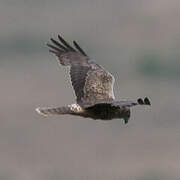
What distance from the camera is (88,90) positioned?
14688 millimetres

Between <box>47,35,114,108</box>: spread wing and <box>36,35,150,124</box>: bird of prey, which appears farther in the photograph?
<box>47,35,114,108</box>: spread wing

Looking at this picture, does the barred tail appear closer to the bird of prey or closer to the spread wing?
the bird of prey

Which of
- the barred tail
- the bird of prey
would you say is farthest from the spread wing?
the barred tail

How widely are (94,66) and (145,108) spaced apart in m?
19.2

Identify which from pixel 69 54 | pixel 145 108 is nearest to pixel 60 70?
pixel 145 108

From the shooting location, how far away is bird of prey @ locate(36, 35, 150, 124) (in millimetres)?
13797

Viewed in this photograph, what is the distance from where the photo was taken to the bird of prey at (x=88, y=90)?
45.3 ft

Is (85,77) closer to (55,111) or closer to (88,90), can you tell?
(88,90)

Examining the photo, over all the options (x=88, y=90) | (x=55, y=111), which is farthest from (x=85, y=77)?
(x=55, y=111)

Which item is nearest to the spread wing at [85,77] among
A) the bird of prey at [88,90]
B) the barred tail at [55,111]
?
the bird of prey at [88,90]

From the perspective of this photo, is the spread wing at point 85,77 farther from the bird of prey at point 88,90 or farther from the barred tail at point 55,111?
the barred tail at point 55,111

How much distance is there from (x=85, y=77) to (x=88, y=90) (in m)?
0.40

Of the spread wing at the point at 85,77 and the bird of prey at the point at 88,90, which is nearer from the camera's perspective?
the bird of prey at the point at 88,90

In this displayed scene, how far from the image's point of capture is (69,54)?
15805 mm
